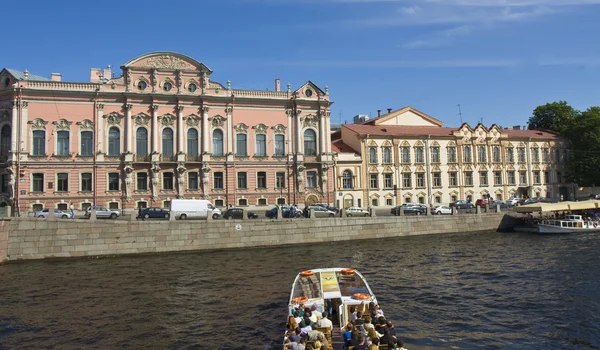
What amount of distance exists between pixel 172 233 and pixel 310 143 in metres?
20.8

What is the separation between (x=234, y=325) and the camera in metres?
15.7

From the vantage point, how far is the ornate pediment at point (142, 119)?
4253 cm

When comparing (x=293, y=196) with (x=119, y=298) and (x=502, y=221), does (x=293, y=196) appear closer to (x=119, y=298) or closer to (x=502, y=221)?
(x=502, y=221)

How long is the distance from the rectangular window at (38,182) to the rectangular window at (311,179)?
24.6 m

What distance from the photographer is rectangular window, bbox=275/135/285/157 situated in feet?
152

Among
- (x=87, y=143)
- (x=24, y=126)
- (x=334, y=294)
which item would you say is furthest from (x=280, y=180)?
(x=334, y=294)

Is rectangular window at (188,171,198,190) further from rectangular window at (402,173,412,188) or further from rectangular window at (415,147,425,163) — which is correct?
rectangular window at (415,147,425,163)

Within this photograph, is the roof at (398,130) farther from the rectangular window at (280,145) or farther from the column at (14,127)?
the column at (14,127)

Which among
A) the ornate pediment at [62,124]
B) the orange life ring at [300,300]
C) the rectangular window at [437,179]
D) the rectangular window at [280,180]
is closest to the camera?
the orange life ring at [300,300]

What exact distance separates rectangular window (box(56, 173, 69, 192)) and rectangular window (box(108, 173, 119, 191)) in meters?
3.51

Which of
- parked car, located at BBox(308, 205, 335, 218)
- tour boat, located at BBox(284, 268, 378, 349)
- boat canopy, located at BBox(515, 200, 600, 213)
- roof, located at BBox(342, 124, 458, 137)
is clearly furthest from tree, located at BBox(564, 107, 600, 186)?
tour boat, located at BBox(284, 268, 378, 349)

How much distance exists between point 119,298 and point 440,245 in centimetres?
2306

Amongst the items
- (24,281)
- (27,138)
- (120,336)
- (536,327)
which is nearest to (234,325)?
(120,336)

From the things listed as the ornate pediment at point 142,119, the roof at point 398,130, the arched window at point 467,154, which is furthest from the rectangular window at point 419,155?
the ornate pediment at point 142,119
